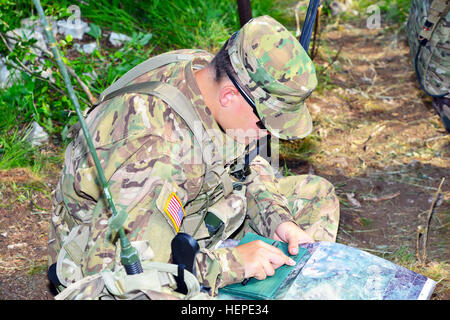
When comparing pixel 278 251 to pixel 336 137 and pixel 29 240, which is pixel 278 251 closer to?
pixel 29 240

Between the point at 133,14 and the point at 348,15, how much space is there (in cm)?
228

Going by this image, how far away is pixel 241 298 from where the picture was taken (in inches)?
84.4

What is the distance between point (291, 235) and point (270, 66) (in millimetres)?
817

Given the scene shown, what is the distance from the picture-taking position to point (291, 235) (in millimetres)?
2537

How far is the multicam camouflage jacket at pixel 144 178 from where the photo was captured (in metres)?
1.90

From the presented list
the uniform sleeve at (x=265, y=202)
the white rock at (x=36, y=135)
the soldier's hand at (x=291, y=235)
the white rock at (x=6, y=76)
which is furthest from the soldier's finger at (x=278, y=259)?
the white rock at (x=6, y=76)

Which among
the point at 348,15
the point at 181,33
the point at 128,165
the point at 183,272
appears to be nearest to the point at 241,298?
the point at 183,272

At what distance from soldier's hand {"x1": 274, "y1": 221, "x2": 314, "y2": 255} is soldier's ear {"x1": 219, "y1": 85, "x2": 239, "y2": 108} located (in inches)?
26.3

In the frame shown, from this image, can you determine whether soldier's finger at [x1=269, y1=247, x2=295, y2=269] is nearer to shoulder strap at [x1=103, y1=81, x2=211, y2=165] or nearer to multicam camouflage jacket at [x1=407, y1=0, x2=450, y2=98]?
shoulder strap at [x1=103, y1=81, x2=211, y2=165]

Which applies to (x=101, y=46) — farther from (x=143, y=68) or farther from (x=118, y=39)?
(x=143, y=68)

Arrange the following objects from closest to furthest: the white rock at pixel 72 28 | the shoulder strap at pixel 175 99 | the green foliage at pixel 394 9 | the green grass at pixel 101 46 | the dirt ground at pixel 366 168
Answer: the shoulder strap at pixel 175 99, the dirt ground at pixel 366 168, the green grass at pixel 101 46, the white rock at pixel 72 28, the green foliage at pixel 394 9

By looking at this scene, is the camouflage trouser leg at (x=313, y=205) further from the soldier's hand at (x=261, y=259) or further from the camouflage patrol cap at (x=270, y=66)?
the camouflage patrol cap at (x=270, y=66)

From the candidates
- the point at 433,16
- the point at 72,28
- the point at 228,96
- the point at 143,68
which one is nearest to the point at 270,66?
the point at 228,96

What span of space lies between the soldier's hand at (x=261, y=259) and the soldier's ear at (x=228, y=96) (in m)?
0.56
